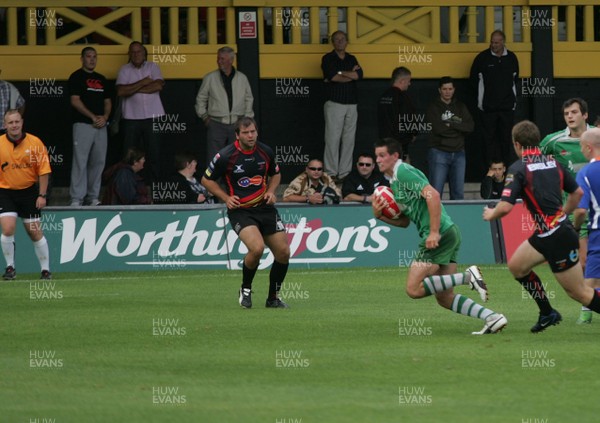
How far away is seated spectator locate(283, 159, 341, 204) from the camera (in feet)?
70.3

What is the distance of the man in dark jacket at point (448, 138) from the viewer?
2300 cm

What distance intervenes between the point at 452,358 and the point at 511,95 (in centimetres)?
1307

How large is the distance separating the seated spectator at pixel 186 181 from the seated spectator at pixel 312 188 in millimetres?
1343

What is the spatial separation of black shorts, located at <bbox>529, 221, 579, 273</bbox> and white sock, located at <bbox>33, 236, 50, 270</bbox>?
906 centimetres

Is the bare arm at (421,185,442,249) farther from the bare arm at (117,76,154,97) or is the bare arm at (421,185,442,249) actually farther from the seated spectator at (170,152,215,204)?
the bare arm at (117,76,154,97)

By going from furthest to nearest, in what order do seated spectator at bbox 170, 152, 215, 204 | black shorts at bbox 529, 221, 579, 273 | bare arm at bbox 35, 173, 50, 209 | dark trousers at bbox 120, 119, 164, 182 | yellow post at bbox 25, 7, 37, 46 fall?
yellow post at bbox 25, 7, 37, 46 < dark trousers at bbox 120, 119, 164, 182 < seated spectator at bbox 170, 152, 215, 204 < bare arm at bbox 35, 173, 50, 209 < black shorts at bbox 529, 221, 579, 273

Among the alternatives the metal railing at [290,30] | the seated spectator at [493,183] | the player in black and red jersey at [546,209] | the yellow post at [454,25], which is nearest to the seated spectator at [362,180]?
the seated spectator at [493,183]

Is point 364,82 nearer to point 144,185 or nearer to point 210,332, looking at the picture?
point 144,185

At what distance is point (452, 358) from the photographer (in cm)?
1120

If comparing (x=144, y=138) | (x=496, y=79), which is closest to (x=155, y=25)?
(x=144, y=138)

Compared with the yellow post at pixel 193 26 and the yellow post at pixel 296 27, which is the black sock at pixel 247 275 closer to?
the yellow post at pixel 193 26

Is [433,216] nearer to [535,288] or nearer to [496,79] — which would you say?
[535,288]

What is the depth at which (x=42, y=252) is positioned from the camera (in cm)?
1939

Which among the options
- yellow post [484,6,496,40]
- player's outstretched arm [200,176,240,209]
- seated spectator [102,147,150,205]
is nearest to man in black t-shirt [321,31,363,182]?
yellow post [484,6,496,40]
